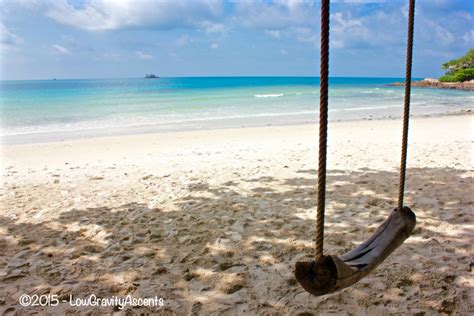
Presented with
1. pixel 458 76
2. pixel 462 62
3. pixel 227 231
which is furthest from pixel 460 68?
pixel 227 231

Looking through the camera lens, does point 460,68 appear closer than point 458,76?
No

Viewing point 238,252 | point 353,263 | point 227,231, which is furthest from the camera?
point 227,231

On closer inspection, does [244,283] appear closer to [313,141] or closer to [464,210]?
[464,210]

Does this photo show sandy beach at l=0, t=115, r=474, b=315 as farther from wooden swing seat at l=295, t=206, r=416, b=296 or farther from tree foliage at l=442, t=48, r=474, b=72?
tree foliage at l=442, t=48, r=474, b=72

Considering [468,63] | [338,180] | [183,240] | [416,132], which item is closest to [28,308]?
[183,240]

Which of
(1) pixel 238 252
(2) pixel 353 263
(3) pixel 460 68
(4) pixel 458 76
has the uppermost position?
(3) pixel 460 68

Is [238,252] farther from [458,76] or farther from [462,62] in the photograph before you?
[462,62]

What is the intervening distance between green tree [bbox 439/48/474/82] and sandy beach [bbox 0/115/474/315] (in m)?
44.7

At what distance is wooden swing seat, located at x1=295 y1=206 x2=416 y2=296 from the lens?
55.1 inches

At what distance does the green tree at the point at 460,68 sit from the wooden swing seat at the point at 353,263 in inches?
1973

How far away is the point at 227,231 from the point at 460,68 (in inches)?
2220

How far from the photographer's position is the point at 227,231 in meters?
3.34

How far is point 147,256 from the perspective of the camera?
2.90 metres

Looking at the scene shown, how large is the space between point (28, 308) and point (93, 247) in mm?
826
